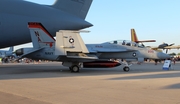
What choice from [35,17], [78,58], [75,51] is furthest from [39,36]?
[78,58]

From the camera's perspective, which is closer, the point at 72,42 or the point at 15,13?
the point at 72,42

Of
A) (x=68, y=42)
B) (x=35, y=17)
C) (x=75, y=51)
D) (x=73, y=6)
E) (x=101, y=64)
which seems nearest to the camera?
(x=68, y=42)

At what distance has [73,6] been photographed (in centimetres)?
1833

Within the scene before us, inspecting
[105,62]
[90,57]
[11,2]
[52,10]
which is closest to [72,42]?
[90,57]

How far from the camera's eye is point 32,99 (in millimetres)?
5473

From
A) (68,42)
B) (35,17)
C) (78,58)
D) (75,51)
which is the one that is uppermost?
(35,17)

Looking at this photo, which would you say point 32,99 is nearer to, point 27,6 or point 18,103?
point 18,103

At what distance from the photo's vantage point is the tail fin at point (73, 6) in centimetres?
1828

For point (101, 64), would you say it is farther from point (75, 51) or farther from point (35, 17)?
point (35, 17)

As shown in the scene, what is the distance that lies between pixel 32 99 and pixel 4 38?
12.4 meters

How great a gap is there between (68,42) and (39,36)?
3.15 m

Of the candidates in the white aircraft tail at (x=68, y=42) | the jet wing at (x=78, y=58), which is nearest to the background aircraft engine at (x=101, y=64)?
the jet wing at (x=78, y=58)

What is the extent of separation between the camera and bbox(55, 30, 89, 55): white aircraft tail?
44.2 ft

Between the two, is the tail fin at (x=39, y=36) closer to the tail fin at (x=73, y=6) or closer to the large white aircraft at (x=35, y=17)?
the large white aircraft at (x=35, y=17)
